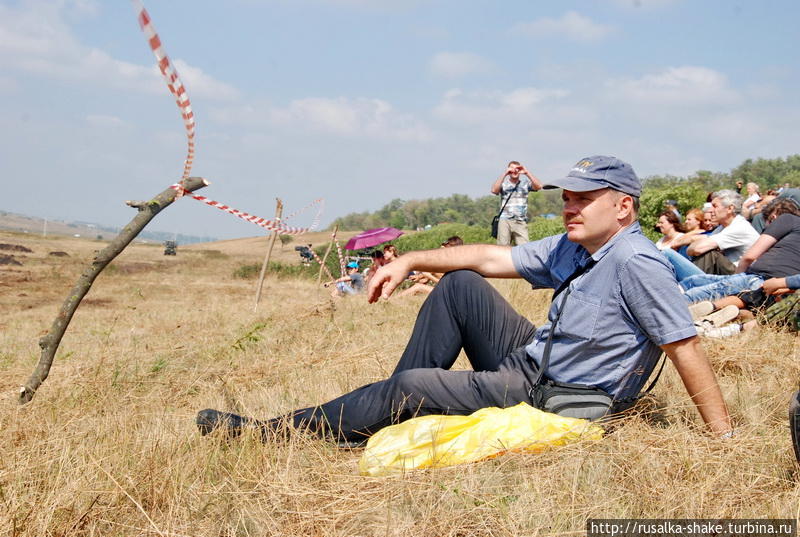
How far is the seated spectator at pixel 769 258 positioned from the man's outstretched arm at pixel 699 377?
10.8 ft

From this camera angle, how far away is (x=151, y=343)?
771 centimetres

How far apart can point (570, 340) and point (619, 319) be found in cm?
22

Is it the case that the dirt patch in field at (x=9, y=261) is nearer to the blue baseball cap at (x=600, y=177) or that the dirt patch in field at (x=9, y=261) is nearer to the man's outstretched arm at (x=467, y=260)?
the man's outstretched arm at (x=467, y=260)

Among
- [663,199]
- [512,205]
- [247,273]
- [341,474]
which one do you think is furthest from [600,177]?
[247,273]

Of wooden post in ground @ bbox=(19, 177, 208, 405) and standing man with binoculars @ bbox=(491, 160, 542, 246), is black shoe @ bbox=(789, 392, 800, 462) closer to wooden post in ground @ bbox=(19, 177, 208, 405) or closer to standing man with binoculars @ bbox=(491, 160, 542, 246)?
wooden post in ground @ bbox=(19, 177, 208, 405)

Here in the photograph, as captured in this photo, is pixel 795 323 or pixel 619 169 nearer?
pixel 619 169

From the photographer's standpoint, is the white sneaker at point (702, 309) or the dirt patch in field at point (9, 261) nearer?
the white sneaker at point (702, 309)

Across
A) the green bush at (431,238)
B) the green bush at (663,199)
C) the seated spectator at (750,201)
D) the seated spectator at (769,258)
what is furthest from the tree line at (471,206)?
the seated spectator at (769,258)

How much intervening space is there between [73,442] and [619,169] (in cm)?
271

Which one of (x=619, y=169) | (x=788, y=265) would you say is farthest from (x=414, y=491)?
(x=788, y=265)

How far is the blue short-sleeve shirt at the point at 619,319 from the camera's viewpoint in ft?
8.90

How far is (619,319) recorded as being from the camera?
2820 mm

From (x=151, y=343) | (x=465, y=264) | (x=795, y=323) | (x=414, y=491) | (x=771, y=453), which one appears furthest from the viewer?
(x=151, y=343)

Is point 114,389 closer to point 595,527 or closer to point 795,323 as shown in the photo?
point 595,527
